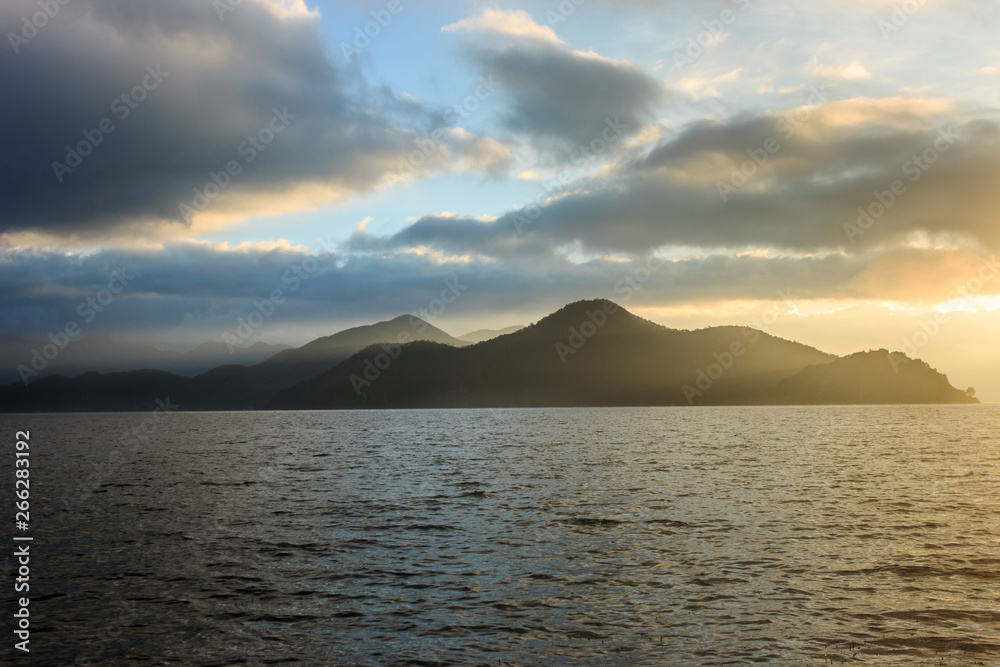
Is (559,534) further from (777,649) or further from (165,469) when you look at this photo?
(165,469)

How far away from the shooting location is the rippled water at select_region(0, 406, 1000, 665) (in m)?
18.5

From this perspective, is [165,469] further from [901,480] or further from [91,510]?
[901,480]

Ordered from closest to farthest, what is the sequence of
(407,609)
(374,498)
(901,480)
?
(407,609)
(374,498)
(901,480)

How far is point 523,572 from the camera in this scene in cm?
2612

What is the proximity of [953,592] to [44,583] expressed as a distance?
3541 cm

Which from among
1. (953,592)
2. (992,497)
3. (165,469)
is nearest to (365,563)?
(953,592)

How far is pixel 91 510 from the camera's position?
44.0 meters

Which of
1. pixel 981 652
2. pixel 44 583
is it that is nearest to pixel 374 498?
pixel 44 583

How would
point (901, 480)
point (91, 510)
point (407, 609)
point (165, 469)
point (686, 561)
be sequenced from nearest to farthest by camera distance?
point (407, 609)
point (686, 561)
point (91, 510)
point (901, 480)
point (165, 469)

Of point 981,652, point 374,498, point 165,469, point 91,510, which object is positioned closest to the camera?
point 981,652

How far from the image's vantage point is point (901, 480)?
55719mm

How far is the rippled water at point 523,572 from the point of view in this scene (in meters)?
18.5

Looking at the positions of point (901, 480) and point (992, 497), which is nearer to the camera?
point (992, 497)

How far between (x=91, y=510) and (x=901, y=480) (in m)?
65.5
